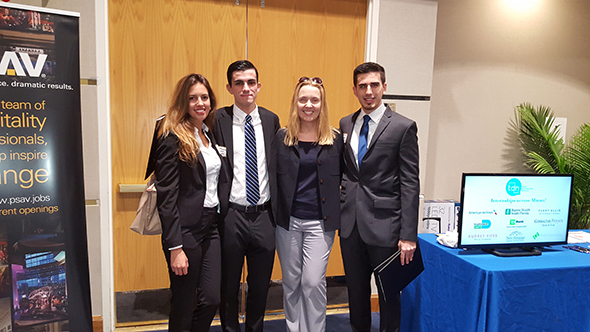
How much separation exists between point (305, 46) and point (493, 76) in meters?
2.06

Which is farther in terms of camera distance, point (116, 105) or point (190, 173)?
point (116, 105)

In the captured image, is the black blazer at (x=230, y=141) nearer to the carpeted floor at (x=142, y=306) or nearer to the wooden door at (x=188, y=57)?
the wooden door at (x=188, y=57)

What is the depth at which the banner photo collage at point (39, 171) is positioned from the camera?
80.7 inches

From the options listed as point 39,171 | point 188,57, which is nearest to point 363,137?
point 188,57

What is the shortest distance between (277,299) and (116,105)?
200 centimetres

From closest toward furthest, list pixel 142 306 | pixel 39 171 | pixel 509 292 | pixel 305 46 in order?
pixel 509 292, pixel 39 171, pixel 142 306, pixel 305 46

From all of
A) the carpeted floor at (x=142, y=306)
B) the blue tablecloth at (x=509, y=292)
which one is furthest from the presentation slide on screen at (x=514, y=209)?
the carpeted floor at (x=142, y=306)

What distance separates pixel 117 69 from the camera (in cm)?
271

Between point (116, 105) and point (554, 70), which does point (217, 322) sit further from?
point (554, 70)

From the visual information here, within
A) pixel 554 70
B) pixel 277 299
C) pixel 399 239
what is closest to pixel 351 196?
pixel 399 239

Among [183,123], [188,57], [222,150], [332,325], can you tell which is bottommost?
[332,325]

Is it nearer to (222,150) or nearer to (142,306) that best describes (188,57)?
(222,150)

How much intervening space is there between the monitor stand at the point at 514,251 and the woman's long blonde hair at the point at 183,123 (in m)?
1.69

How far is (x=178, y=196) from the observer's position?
6.23 ft
